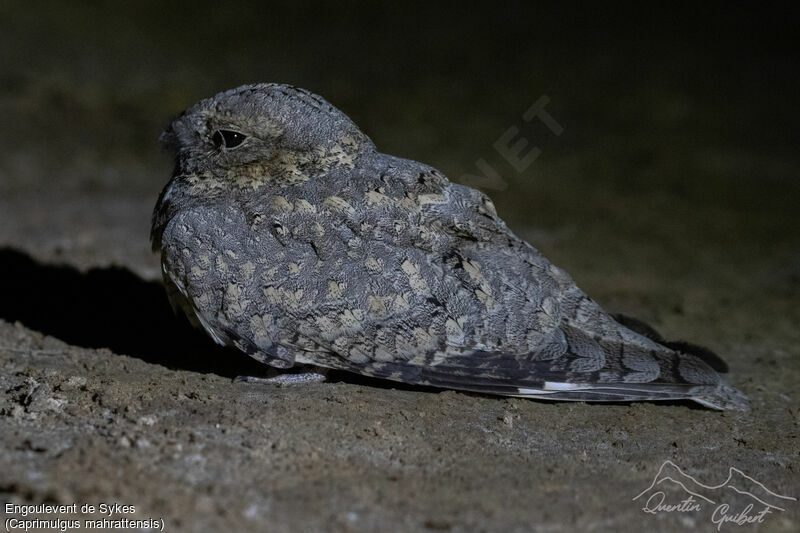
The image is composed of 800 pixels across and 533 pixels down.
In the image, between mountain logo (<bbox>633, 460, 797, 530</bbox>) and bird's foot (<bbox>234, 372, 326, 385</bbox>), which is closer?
mountain logo (<bbox>633, 460, 797, 530</bbox>)

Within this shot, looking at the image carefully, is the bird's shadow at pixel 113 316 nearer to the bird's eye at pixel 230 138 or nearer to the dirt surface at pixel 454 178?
the dirt surface at pixel 454 178

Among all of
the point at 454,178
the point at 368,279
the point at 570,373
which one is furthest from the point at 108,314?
the point at 454,178

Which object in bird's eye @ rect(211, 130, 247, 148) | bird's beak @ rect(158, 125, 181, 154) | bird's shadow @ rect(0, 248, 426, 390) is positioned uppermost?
bird's beak @ rect(158, 125, 181, 154)

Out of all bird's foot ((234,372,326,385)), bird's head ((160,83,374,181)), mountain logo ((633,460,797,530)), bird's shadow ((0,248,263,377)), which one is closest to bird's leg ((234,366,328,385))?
bird's foot ((234,372,326,385))

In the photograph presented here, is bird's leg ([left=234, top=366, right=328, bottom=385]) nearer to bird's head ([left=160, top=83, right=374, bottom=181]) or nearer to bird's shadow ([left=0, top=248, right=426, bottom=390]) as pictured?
bird's shadow ([left=0, top=248, right=426, bottom=390])

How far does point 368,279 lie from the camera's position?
4059 millimetres

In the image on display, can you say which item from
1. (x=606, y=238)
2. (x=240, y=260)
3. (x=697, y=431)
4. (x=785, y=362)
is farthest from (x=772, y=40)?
(x=240, y=260)

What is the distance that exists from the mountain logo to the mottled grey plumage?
2.01ft

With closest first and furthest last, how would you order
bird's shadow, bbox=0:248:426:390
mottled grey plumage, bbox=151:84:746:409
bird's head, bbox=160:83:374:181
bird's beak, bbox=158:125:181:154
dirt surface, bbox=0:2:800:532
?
dirt surface, bbox=0:2:800:532
mottled grey plumage, bbox=151:84:746:409
bird's head, bbox=160:83:374:181
bird's beak, bbox=158:125:181:154
bird's shadow, bbox=0:248:426:390

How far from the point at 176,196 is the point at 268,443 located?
1621 mm

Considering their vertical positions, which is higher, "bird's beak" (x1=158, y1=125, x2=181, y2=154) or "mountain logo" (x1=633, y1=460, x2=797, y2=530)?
"bird's beak" (x1=158, y1=125, x2=181, y2=154)

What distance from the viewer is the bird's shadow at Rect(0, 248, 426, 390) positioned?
473 centimetres

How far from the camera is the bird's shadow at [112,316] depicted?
473 centimetres

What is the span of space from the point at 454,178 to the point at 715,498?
21.4 feet
